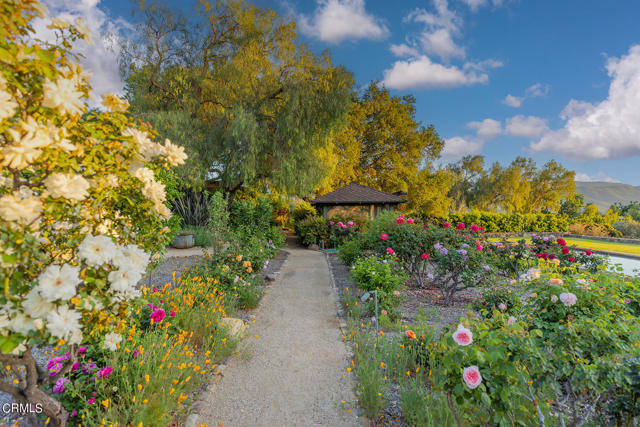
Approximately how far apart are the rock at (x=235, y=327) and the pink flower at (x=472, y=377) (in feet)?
9.15

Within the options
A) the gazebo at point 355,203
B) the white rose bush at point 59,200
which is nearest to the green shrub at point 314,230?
the gazebo at point 355,203

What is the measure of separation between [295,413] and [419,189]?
18599 mm

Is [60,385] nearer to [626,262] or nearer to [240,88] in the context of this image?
[240,88]

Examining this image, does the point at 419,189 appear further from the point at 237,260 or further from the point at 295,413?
the point at 295,413

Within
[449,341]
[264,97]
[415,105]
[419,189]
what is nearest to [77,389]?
[449,341]

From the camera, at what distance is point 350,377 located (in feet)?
9.53

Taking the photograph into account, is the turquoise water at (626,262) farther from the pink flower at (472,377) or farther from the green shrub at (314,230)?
the pink flower at (472,377)

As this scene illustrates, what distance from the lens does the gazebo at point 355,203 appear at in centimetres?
1459

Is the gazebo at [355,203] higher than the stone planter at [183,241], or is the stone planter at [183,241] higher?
the gazebo at [355,203]

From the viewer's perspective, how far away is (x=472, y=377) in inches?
59.4

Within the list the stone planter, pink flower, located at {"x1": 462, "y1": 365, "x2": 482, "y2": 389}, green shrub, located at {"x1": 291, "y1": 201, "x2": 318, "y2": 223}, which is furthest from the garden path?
green shrub, located at {"x1": 291, "y1": 201, "x2": 318, "y2": 223}

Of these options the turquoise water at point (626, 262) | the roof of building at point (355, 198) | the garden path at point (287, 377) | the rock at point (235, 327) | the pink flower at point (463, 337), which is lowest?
the turquoise water at point (626, 262)

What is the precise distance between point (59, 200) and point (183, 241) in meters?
9.33

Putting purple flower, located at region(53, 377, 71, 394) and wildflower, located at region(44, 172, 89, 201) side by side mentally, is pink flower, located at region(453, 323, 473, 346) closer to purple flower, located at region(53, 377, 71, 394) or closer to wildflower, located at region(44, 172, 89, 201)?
wildflower, located at region(44, 172, 89, 201)
